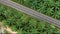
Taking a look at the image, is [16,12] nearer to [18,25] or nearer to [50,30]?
[18,25]

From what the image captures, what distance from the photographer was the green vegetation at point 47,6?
24.7 meters

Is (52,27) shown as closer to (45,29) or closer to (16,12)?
(45,29)

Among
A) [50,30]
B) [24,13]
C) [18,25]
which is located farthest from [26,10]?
[50,30]

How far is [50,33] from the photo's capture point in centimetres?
2472

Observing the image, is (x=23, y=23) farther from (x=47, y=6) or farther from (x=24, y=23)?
(x=47, y=6)

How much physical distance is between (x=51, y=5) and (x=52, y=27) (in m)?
2.40

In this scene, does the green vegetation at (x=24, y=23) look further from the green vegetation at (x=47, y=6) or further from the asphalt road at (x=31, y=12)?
the asphalt road at (x=31, y=12)

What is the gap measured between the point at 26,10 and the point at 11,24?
2290mm

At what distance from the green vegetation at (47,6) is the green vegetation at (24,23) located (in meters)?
0.11

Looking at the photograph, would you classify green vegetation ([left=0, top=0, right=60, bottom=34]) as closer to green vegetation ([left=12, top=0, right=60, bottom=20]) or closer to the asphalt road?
green vegetation ([left=12, top=0, right=60, bottom=20])

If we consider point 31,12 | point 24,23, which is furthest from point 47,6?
point 24,23

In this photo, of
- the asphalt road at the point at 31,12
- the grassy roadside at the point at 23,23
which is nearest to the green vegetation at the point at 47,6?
the asphalt road at the point at 31,12

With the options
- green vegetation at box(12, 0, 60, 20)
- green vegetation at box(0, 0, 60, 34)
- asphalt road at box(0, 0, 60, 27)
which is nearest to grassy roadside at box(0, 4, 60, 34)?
green vegetation at box(0, 0, 60, 34)

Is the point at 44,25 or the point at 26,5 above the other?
the point at 26,5
